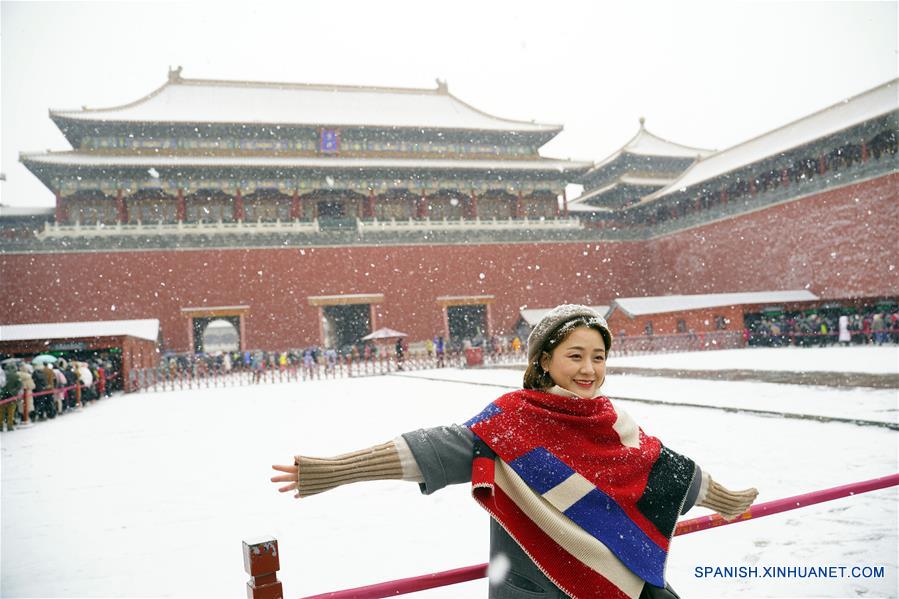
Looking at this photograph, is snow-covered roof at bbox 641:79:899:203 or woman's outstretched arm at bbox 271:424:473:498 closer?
woman's outstretched arm at bbox 271:424:473:498

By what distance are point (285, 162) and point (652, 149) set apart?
1599 cm

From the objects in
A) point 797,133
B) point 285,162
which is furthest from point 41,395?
point 797,133

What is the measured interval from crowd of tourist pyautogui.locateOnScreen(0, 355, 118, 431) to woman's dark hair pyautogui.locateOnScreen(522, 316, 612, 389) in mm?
9806

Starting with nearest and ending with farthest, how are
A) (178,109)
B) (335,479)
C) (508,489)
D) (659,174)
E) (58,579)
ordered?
(335,479), (508,489), (58,579), (178,109), (659,174)

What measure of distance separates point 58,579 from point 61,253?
20.1 meters

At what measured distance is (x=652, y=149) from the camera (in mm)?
28031

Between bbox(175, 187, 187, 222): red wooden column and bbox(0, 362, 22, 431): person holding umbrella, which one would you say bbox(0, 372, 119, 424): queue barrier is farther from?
bbox(175, 187, 187, 222): red wooden column

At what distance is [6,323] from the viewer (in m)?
19.6

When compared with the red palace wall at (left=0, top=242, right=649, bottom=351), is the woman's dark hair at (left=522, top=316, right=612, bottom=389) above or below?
below

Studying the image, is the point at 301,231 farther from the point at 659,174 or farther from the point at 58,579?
the point at 58,579

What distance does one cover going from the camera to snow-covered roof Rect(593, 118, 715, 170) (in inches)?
1069

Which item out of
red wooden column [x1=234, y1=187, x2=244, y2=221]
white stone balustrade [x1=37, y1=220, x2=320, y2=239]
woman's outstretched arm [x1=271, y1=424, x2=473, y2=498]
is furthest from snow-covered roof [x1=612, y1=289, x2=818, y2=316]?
woman's outstretched arm [x1=271, y1=424, x2=473, y2=498]

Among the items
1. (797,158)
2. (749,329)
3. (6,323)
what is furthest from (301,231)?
(797,158)

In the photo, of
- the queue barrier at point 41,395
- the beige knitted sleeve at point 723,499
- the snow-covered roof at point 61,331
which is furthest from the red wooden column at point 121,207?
the beige knitted sleeve at point 723,499
